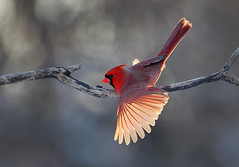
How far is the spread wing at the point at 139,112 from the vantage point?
49.9 inches

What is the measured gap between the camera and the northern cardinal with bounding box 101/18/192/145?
1.28 metres

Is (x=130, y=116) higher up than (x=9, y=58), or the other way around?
(x=9, y=58)

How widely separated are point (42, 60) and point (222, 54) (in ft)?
4.99

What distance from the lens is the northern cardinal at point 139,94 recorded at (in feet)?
4.19

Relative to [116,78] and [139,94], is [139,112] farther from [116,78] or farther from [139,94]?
[116,78]

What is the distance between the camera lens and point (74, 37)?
2.86 metres

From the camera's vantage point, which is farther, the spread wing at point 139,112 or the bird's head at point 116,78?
the bird's head at point 116,78

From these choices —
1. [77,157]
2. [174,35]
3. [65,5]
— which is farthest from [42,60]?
[174,35]

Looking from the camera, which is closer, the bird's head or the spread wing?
the spread wing

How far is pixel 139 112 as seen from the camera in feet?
4.41

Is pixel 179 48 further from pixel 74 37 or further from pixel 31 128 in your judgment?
A: pixel 31 128

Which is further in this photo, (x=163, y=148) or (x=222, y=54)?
(x=222, y=54)

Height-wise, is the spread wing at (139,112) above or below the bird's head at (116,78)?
below

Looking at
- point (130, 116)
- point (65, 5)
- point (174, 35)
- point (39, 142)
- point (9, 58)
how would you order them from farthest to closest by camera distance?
point (65, 5) < point (9, 58) < point (39, 142) < point (174, 35) < point (130, 116)
